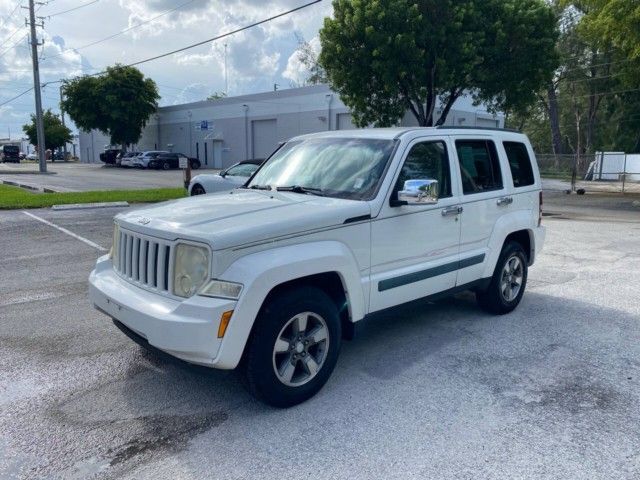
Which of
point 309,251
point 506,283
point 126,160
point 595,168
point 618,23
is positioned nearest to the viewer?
point 309,251

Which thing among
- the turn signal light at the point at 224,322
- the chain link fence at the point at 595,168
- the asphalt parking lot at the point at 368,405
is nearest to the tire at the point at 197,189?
the asphalt parking lot at the point at 368,405

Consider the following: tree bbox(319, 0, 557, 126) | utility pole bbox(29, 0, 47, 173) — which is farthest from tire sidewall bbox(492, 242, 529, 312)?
utility pole bbox(29, 0, 47, 173)

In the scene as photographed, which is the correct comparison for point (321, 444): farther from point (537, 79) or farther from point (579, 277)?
point (537, 79)

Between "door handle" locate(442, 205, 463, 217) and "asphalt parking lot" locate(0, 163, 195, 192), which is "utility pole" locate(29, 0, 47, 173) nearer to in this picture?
"asphalt parking lot" locate(0, 163, 195, 192)

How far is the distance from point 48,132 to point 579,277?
3171 inches

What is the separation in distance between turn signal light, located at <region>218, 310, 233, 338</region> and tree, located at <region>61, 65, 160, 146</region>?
53.0m

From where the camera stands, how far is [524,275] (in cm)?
611

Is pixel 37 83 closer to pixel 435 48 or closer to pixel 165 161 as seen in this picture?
pixel 165 161

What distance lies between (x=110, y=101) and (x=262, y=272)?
5323 centimetres

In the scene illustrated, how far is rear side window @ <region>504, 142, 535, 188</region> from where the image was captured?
233 inches

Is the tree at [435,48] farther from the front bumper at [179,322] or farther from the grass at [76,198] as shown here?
the front bumper at [179,322]

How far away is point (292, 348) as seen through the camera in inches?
148

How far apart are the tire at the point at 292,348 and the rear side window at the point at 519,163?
9.97ft

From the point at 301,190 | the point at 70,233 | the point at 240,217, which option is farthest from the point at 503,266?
the point at 70,233
